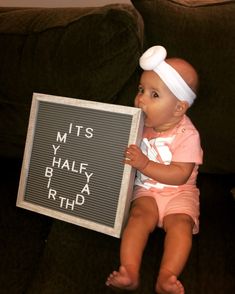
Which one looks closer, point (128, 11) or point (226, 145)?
point (128, 11)

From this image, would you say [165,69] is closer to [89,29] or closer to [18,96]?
[89,29]

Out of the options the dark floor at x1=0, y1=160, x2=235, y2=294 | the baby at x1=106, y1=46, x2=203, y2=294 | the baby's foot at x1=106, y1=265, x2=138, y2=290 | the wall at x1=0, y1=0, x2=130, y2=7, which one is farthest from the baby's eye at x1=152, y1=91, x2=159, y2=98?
the wall at x1=0, y1=0, x2=130, y2=7

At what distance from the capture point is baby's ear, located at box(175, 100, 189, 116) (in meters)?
1.15

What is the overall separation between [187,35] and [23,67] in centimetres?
62

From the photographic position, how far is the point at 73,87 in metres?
1.28

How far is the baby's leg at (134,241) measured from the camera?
36.4 inches

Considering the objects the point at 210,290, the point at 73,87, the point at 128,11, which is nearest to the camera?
the point at 210,290

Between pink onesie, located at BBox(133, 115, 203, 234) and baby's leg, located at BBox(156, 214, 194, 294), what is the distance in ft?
0.13

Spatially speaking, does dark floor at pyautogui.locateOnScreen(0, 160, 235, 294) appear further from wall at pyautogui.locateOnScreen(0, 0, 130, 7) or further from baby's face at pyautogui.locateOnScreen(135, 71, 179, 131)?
wall at pyautogui.locateOnScreen(0, 0, 130, 7)

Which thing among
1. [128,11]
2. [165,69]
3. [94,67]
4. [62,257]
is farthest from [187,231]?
[128,11]

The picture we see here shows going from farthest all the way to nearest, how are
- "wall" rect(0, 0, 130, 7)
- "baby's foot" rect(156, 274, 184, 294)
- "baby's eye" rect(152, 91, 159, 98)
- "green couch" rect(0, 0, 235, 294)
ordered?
"wall" rect(0, 0, 130, 7) → "baby's eye" rect(152, 91, 159, 98) → "green couch" rect(0, 0, 235, 294) → "baby's foot" rect(156, 274, 184, 294)

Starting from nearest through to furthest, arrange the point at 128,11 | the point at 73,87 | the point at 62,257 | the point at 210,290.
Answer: the point at 210,290 < the point at 62,257 < the point at 128,11 < the point at 73,87

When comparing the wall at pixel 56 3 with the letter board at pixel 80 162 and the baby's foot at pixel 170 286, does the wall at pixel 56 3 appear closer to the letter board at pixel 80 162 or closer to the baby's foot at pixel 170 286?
the letter board at pixel 80 162

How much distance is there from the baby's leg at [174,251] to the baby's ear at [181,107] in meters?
0.35
